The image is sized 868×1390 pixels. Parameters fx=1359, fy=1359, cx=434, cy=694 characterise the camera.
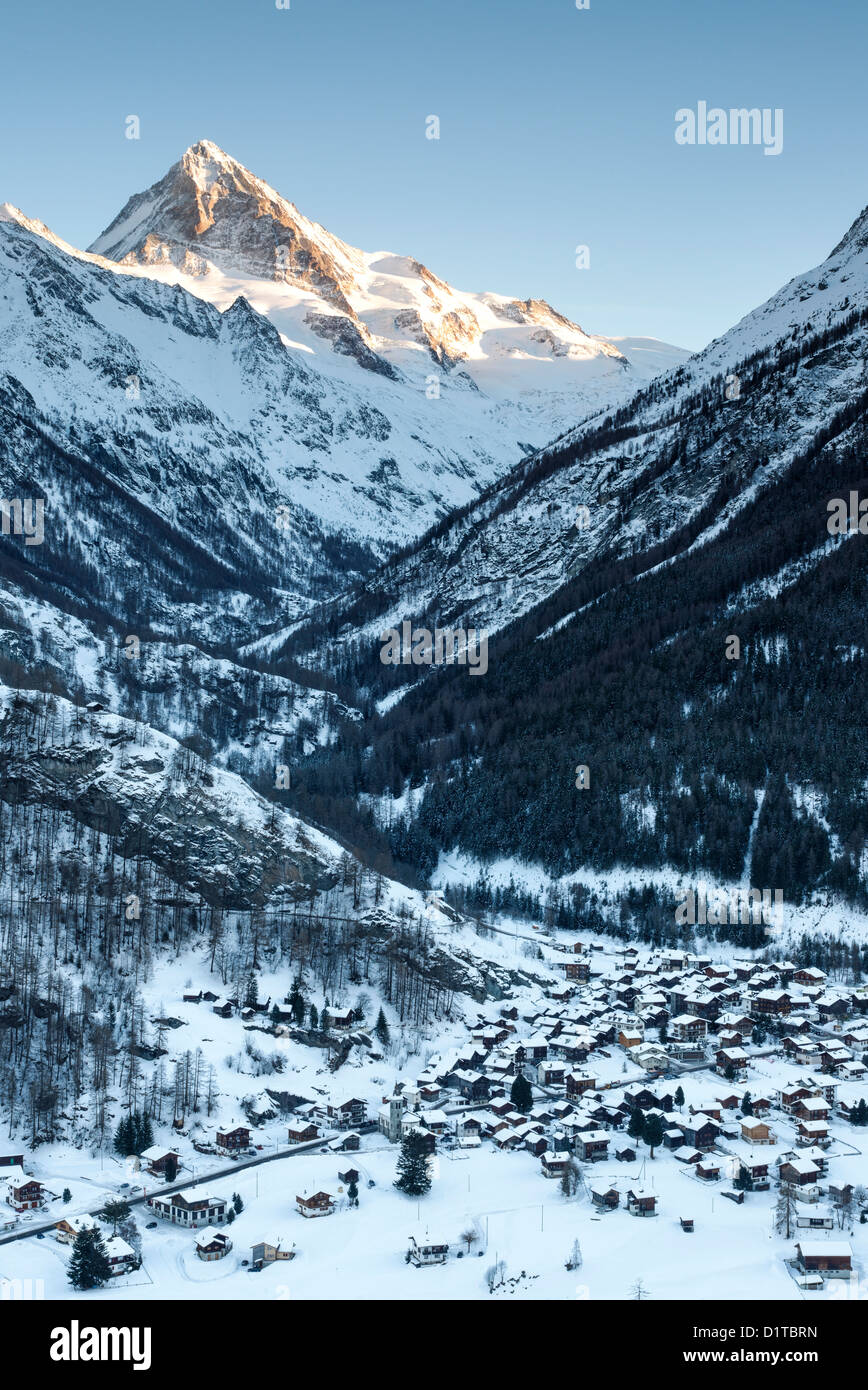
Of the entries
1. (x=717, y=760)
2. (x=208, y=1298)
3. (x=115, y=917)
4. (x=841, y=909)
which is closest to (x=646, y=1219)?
(x=208, y=1298)

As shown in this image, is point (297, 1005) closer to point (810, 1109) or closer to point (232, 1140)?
point (232, 1140)

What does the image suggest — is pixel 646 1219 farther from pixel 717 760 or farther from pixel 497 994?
pixel 717 760

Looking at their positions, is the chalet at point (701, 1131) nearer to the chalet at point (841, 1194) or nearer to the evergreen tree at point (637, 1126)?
the evergreen tree at point (637, 1126)

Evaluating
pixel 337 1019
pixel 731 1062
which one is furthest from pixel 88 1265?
pixel 731 1062

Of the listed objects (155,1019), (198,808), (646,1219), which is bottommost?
(646,1219)

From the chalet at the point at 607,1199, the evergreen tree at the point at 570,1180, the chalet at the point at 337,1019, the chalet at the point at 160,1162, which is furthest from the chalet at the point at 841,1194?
the chalet at the point at 160,1162

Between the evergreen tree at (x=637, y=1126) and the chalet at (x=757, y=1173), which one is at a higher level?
the evergreen tree at (x=637, y=1126)

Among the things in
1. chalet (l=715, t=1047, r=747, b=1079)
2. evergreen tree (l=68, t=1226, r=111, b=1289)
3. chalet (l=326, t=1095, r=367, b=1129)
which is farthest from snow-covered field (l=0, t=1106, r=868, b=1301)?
chalet (l=715, t=1047, r=747, b=1079)
